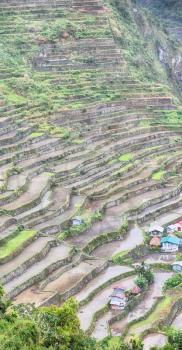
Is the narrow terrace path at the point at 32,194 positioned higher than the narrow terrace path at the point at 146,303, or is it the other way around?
the narrow terrace path at the point at 32,194

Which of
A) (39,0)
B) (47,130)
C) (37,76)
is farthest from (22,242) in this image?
(39,0)

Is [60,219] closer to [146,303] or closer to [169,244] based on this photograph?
[169,244]

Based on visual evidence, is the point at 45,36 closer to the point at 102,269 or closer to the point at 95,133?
the point at 95,133

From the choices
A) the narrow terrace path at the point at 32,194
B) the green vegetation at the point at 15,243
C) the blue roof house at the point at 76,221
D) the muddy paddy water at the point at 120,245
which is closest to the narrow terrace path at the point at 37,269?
the green vegetation at the point at 15,243

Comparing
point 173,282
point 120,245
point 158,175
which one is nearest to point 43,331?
point 173,282

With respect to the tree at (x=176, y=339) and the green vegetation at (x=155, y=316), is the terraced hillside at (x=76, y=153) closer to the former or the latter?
the green vegetation at (x=155, y=316)
